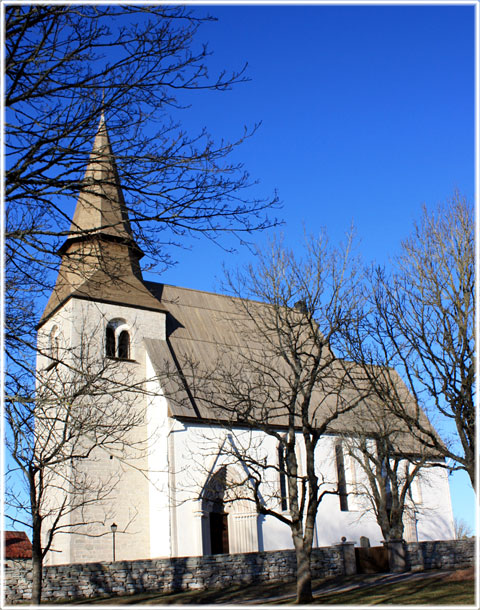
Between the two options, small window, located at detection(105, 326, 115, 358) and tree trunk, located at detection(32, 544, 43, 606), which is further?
small window, located at detection(105, 326, 115, 358)

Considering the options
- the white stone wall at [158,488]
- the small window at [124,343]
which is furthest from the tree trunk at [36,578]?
the small window at [124,343]

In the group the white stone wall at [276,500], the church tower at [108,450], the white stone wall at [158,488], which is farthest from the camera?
the white stone wall at [276,500]

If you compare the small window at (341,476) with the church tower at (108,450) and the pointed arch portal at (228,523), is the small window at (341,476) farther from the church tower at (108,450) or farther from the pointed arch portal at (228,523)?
the church tower at (108,450)

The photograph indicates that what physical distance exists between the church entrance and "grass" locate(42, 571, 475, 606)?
751 centimetres

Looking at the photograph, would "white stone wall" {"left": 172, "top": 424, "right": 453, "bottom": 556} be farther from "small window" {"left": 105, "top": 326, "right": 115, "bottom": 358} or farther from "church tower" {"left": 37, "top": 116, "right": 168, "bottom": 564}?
"small window" {"left": 105, "top": 326, "right": 115, "bottom": 358}

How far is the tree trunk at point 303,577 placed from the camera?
49.1 feet

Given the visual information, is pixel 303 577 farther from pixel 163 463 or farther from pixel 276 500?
pixel 276 500

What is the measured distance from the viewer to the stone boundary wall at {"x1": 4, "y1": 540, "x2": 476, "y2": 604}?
17.0 metres

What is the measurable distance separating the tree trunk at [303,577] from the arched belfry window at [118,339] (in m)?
13.7

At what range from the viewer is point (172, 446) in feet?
83.4

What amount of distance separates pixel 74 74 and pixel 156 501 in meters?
20.7

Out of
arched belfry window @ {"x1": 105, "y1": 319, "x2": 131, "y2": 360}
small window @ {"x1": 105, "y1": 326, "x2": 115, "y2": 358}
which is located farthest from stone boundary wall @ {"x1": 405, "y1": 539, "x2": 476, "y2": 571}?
small window @ {"x1": 105, "y1": 326, "x2": 115, "y2": 358}

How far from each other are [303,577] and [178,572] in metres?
4.83

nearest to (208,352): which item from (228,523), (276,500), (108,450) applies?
(276,500)
